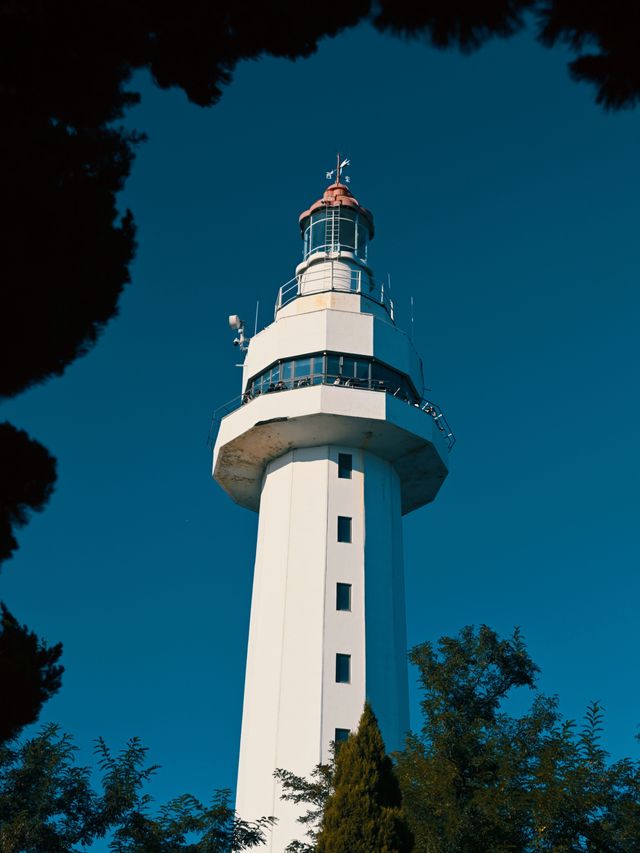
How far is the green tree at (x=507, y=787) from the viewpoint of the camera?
23375 mm

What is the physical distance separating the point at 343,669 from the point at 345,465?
26.5 ft

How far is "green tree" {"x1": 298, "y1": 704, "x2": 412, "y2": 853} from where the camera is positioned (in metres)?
22.7

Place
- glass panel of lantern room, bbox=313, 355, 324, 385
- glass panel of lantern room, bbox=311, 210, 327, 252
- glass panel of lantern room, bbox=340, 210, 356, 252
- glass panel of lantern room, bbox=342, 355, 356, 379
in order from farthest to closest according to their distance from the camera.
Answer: glass panel of lantern room, bbox=340, 210, 356, 252 → glass panel of lantern room, bbox=311, 210, 327, 252 → glass panel of lantern room, bbox=342, 355, 356, 379 → glass panel of lantern room, bbox=313, 355, 324, 385

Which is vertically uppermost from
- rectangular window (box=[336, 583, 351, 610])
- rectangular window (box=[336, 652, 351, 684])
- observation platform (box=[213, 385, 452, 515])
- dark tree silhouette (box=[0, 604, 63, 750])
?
observation platform (box=[213, 385, 452, 515])

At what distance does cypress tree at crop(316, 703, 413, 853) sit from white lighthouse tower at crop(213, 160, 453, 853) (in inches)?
388

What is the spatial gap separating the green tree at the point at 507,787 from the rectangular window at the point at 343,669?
7.47m

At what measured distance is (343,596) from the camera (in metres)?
37.2

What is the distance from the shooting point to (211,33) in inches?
382

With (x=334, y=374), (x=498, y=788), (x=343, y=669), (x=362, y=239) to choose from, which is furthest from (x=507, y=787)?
(x=362, y=239)

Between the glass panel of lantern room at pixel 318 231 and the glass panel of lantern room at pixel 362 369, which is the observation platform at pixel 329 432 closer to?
the glass panel of lantern room at pixel 362 369

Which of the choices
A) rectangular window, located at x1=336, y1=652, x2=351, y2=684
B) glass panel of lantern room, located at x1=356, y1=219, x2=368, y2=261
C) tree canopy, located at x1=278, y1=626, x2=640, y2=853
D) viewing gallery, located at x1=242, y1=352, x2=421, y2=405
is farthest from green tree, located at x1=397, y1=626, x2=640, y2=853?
glass panel of lantern room, located at x1=356, y1=219, x2=368, y2=261

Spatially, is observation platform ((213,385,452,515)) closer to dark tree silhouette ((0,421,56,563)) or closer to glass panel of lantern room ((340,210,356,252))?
glass panel of lantern room ((340,210,356,252))

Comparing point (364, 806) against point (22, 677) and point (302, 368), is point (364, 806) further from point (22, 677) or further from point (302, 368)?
point (302, 368)

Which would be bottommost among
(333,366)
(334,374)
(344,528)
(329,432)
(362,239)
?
(344,528)
